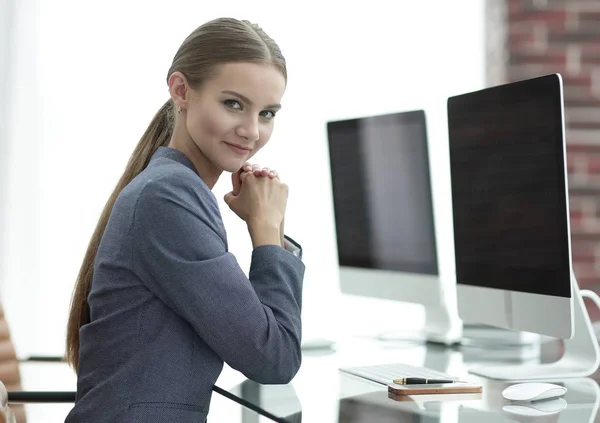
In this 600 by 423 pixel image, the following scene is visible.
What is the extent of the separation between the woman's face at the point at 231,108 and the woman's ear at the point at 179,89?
0.04ft

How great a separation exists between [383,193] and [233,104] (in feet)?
3.18

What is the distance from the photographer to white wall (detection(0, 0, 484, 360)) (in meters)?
3.19

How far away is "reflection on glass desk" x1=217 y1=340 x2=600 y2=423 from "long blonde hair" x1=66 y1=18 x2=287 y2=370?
347 millimetres

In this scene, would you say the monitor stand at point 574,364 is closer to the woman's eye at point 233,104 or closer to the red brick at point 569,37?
the woman's eye at point 233,104

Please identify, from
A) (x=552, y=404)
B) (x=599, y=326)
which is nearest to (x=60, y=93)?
(x=599, y=326)

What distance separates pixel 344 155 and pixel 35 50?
1.32 metres

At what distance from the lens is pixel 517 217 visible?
181 centimetres

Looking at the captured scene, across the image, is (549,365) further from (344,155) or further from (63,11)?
(63,11)

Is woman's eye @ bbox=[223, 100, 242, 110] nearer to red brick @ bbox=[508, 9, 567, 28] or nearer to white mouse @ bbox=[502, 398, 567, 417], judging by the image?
white mouse @ bbox=[502, 398, 567, 417]

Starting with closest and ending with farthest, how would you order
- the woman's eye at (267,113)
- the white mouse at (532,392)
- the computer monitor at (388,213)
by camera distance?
the white mouse at (532,392) → the woman's eye at (267,113) → the computer monitor at (388,213)

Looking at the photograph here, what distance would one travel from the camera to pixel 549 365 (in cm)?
184

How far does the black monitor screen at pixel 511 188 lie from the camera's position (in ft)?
5.50

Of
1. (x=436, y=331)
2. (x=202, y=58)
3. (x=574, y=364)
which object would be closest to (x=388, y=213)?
(x=436, y=331)

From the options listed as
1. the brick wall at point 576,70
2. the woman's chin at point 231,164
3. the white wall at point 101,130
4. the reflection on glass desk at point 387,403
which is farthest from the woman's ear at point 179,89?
the brick wall at point 576,70
